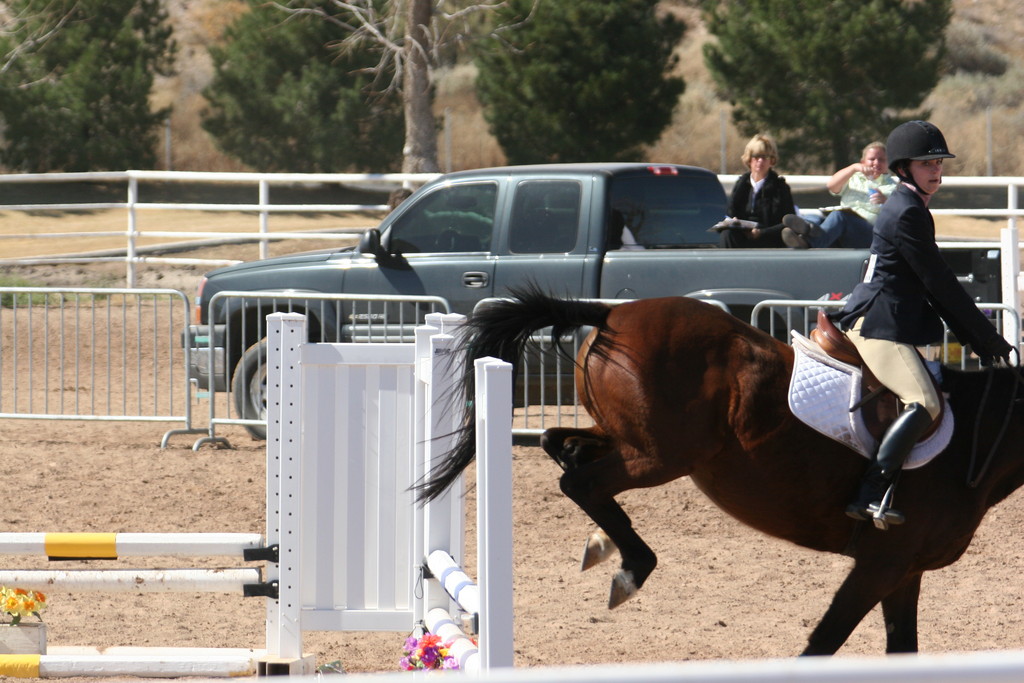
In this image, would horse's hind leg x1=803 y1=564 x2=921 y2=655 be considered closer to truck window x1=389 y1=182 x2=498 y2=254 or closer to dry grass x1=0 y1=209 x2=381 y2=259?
truck window x1=389 y1=182 x2=498 y2=254

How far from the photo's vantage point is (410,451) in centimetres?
534

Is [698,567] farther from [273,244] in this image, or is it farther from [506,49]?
[506,49]

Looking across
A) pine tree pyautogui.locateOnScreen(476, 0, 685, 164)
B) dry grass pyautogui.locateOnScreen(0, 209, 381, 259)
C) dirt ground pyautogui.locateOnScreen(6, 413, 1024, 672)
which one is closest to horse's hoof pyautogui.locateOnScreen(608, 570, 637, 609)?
dirt ground pyautogui.locateOnScreen(6, 413, 1024, 672)

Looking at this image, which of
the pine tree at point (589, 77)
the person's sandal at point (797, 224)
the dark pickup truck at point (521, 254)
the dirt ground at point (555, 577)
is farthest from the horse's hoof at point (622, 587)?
the pine tree at point (589, 77)

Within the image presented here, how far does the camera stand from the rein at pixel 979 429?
15.4 ft

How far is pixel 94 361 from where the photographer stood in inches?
399

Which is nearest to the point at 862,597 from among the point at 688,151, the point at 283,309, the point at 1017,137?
the point at 283,309

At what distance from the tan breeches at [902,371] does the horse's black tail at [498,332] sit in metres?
1.03

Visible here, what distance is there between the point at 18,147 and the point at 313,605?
1020 inches

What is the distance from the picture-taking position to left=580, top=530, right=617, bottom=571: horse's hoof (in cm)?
501

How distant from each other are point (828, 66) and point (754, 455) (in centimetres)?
2286

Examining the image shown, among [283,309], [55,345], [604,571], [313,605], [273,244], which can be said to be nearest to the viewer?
[313,605]

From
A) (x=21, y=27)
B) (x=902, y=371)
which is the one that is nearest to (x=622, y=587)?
(x=902, y=371)

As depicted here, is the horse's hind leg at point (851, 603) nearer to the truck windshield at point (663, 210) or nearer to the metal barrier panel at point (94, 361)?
the truck windshield at point (663, 210)
